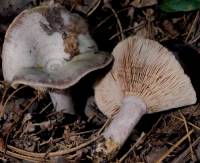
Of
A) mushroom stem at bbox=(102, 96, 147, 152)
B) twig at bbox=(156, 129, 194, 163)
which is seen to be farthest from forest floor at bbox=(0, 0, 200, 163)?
mushroom stem at bbox=(102, 96, 147, 152)

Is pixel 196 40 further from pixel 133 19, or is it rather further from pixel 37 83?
pixel 37 83

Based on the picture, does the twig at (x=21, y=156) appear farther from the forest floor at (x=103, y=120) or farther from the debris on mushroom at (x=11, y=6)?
the debris on mushroom at (x=11, y=6)

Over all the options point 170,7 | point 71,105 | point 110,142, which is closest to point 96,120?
point 71,105

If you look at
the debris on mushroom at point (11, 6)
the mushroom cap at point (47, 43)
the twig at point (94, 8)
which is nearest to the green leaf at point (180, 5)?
the twig at point (94, 8)

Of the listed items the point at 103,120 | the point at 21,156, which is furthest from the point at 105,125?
the point at 21,156

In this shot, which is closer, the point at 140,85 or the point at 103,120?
the point at 140,85

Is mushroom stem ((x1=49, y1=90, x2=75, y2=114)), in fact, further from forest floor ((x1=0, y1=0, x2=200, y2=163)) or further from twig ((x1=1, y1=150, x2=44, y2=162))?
twig ((x1=1, y1=150, x2=44, y2=162))

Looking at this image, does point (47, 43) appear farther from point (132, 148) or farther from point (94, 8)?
point (132, 148)

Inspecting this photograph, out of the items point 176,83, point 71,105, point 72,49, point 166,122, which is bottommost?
point 166,122
